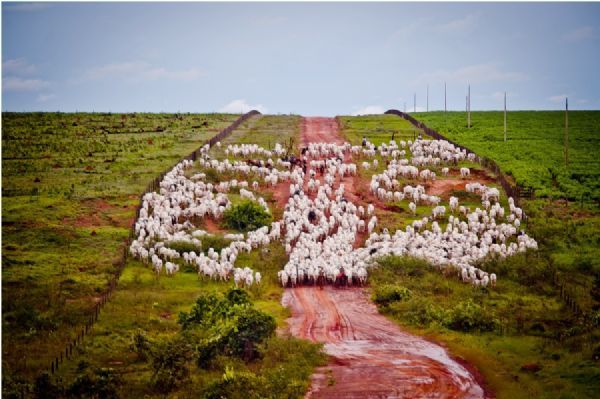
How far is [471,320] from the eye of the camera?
24938 mm

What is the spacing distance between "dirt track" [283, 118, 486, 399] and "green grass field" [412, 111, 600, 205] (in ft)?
77.5

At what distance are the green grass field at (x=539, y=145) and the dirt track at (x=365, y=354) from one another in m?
23.6

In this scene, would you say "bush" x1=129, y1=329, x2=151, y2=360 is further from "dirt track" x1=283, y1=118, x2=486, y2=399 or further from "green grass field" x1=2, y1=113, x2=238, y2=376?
"dirt track" x1=283, y1=118, x2=486, y2=399

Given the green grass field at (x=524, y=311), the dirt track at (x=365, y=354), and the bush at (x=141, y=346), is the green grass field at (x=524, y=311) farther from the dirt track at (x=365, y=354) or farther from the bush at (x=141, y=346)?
the bush at (x=141, y=346)

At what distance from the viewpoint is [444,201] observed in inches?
1721

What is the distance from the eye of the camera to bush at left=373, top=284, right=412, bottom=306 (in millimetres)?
28078

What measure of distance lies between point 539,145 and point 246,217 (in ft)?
126

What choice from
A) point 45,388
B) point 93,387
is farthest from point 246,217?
point 45,388

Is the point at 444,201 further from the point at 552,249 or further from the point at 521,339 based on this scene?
the point at 521,339

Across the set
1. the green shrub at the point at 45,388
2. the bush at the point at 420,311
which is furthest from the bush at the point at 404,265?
the green shrub at the point at 45,388

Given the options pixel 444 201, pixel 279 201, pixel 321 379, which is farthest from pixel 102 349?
pixel 444 201

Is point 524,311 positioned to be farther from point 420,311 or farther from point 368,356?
point 368,356

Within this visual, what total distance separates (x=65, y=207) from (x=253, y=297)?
16.9 meters

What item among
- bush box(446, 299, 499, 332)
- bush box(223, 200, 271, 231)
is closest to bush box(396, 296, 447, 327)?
bush box(446, 299, 499, 332)
